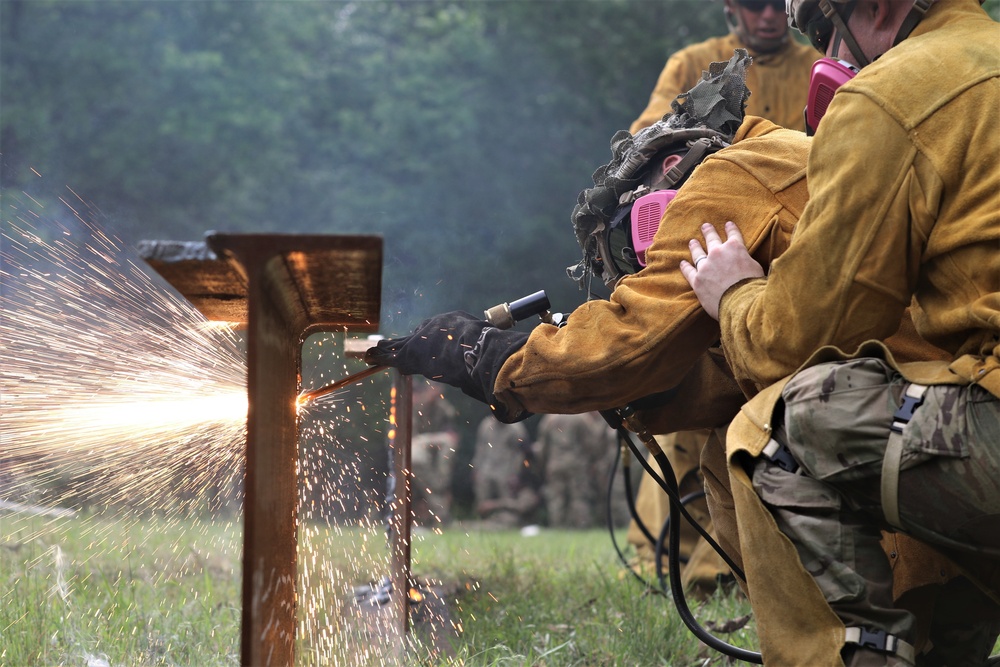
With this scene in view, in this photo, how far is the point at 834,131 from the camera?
79.1 inches

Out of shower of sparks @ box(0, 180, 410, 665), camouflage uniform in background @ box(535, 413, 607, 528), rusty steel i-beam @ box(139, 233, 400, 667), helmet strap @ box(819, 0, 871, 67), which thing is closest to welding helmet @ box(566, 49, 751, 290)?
helmet strap @ box(819, 0, 871, 67)

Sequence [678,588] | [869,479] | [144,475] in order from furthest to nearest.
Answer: [144,475] → [678,588] → [869,479]

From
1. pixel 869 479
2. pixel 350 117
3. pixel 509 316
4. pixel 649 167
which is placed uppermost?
pixel 350 117

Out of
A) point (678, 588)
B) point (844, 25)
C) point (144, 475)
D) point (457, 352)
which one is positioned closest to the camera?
point (844, 25)

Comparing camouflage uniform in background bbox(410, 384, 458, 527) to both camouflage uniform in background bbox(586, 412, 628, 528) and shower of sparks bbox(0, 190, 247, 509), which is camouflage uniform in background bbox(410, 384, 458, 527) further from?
shower of sparks bbox(0, 190, 247, 509)

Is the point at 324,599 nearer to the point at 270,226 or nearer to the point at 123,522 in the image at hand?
the point at 123,522

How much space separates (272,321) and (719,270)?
0.94m

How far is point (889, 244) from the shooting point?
1.95 metres

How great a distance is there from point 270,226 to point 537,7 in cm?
507

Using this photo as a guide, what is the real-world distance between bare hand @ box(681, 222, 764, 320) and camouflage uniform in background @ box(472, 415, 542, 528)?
28.4 feet

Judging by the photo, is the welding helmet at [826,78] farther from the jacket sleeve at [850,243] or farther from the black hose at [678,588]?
the black hose at [678,588]

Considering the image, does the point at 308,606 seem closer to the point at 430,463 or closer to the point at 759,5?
the point at 759,5

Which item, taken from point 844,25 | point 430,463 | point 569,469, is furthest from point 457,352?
point 569,469

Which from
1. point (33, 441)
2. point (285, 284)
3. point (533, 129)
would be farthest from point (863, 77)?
point (533, 129)
